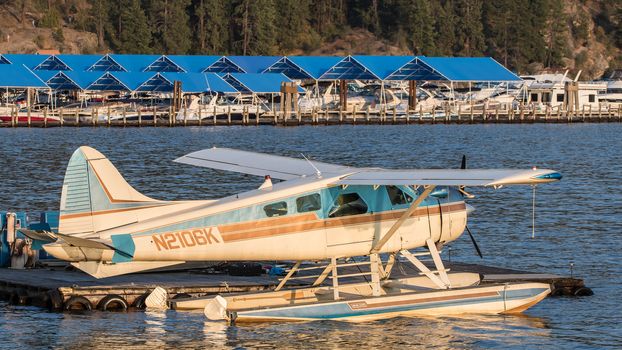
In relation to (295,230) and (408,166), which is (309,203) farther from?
(408,166)

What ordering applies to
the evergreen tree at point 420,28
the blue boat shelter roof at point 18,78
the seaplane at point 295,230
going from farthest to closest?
the evergreen tree at point 420,28
the blue boat shelter roof at point 18,78
the seaplane at point 295,230

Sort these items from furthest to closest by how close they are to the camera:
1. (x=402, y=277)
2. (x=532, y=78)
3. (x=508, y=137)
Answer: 1. (x=532, y=78)
2. (x=508, y=137)
3. (x=402, y=277)

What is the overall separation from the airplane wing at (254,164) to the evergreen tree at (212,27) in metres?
118

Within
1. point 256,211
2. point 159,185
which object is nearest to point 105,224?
point 256,211

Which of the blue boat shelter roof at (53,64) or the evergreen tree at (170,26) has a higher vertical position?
the evergreen tree at (170,26)

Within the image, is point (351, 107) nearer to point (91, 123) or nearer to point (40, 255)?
point (91, 123)

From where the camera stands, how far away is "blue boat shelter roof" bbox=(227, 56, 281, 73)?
108062 millimetres

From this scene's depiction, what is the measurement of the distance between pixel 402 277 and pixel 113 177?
6214mm

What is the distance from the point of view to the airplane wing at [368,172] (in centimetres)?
1998

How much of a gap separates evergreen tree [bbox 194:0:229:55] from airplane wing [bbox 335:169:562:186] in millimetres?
122178

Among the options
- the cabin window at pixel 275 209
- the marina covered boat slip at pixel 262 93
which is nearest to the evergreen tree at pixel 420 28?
the marina covered boat slip at pixel 262 93

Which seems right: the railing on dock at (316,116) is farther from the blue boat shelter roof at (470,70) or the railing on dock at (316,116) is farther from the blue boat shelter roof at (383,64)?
the blue boat shelter roof at (383,64)

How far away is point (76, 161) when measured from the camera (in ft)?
72.4

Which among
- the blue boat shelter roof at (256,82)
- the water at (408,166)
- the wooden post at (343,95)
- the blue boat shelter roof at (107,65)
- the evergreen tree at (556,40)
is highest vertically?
the evergreen tree at (556,40)
